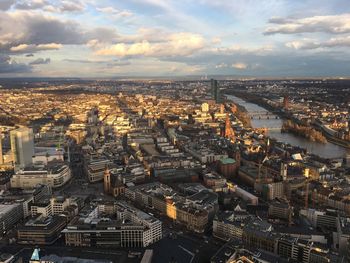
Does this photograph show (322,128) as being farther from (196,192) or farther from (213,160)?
(196,192)

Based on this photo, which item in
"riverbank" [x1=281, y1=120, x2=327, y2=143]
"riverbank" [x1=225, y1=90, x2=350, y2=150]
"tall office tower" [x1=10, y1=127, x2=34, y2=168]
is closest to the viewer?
"tall office tower" [x1=10, y1=127, x2=34, y2=168]

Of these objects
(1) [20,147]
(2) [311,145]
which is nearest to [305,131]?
(2) [311,145]

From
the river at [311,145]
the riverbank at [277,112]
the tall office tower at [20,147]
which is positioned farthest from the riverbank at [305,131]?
the tall office tower at [20,147]

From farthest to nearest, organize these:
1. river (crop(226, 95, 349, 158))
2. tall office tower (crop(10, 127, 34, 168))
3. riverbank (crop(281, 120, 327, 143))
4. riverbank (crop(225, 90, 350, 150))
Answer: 1. riverbank (crop(281, 120, 327, 143))
2. riverbank (crop(225, 90, 350, 150))
3. river (crop(226, 95, 349, 158))
4. tall office tower (crop(10, 127, 34, 168))

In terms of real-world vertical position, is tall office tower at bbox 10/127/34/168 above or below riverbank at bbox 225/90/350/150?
above

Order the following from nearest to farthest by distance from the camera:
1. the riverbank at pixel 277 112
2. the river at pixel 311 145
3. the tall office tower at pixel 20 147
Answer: the tall office tower at pixel 20 147, the river at pixel 311 145, the riverbank at pixel 277 112

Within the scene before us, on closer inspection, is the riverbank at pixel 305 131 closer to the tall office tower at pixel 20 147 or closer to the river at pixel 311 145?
the river at pixel 311 145

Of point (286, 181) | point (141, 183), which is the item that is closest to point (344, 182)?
point (286, 181)

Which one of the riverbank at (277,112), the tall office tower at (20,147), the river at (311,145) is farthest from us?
the riverbank at (277,112)

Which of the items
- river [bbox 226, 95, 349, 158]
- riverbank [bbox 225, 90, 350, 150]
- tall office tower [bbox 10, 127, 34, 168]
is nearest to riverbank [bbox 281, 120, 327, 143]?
river [bbox 226, 95, 349, 158]

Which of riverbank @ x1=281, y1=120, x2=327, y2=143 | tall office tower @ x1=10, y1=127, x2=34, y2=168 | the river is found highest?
tall office tower @ x1=10, y1=127, x2=34, y2=168

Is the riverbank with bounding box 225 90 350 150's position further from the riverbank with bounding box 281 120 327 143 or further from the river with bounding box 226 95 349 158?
the riverbank with bounding box 281 120 327 143
